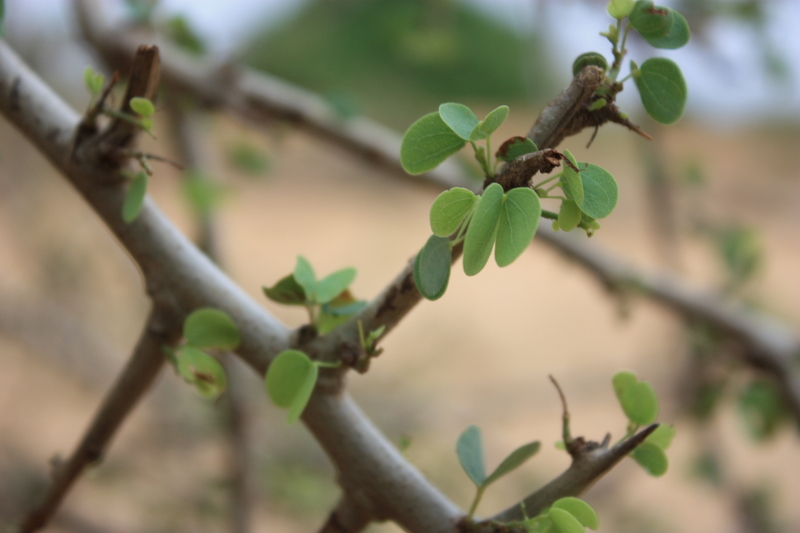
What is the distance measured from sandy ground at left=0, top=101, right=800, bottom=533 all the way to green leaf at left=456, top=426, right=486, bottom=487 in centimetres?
5

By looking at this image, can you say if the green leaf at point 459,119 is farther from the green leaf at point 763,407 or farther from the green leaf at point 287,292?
the green leaf at point 763,407

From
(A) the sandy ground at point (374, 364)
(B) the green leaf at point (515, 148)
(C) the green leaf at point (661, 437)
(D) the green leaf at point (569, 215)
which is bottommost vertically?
(A) the sandy ground at point (374, 364)

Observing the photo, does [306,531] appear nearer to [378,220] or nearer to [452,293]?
[452,293]

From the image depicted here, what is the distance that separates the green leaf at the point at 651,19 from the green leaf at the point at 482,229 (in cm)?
6

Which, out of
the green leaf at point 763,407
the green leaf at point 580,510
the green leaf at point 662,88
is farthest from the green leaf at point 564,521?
the green leaf at point 763,407

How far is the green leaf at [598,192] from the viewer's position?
0.15 meters

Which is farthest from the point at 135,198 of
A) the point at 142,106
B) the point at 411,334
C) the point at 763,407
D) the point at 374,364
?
the point at 411,334

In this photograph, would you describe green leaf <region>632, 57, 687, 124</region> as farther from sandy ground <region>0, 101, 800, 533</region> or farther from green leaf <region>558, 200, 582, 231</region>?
sandy ground <region>0, 101, 800, 533</region>

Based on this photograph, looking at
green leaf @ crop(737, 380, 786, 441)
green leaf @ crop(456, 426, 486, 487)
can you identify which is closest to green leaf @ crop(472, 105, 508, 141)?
green leaf @ crop(456, 426, 486, 487)

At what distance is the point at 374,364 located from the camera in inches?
56.3

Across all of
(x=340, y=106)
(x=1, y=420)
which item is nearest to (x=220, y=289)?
(x=340, y=106)

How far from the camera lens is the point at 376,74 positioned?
3.51m

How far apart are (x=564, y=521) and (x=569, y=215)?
80 mm

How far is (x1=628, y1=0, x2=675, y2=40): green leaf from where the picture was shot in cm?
16
